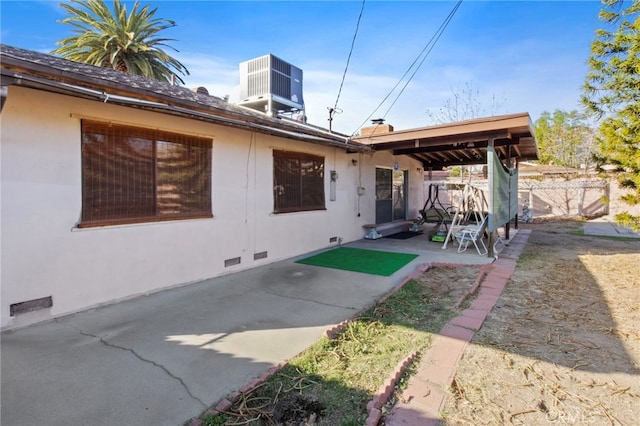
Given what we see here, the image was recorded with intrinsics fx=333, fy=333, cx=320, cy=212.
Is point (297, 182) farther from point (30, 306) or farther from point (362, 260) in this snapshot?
point (30, 306)

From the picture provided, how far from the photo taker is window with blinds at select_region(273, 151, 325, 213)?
729 cm

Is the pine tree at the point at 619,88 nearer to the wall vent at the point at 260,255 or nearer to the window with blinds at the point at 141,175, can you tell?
the wall vent at the point at 260,255

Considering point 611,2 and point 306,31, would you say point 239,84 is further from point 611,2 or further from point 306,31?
point 611,2

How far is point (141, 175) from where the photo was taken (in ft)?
15.9

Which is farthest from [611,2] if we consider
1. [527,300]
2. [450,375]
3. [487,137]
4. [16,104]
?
[16,104]

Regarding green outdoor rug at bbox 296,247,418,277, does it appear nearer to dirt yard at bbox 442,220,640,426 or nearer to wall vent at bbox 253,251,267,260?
Result: wall vent at bbox 253,251,267,260

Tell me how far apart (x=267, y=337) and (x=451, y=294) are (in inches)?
116

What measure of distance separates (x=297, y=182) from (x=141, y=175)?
364 centimetres

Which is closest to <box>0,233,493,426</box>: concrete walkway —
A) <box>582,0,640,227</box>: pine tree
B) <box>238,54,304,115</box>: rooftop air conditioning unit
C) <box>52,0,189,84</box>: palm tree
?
<box>582,0,640,227</box>: pine tree

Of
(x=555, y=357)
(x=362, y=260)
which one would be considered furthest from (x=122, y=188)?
(x=555, y=357)

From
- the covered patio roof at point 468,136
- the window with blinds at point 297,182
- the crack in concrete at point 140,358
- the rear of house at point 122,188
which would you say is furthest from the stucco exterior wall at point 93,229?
the covered patio roof at point 468,136

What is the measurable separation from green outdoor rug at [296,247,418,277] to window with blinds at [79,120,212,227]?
2722mm

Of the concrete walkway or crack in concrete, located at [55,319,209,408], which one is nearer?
the concrete walkway

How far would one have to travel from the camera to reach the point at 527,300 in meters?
4.80
